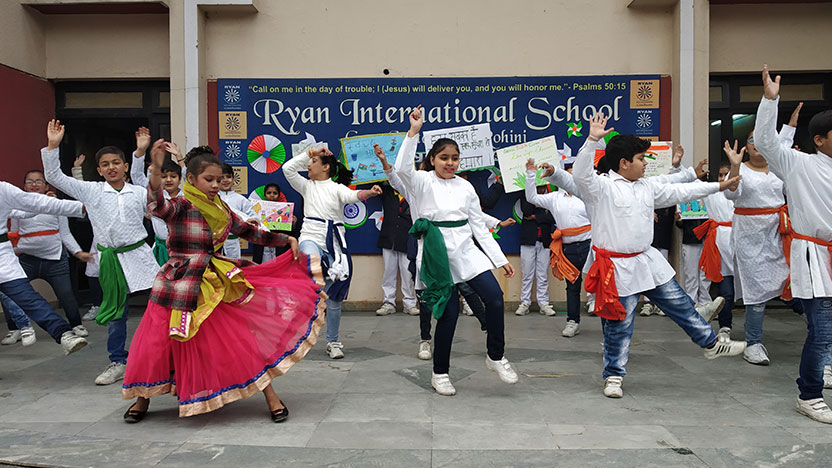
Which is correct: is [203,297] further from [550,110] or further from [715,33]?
[715,33]

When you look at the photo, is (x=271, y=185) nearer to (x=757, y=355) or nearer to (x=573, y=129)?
(x=573, y=129)

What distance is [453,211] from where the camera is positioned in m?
4.76

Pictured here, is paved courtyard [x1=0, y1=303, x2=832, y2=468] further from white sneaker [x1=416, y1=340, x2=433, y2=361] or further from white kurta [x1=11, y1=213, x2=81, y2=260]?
white kurta [x1=11, y1=213, x2=81, y2=260]

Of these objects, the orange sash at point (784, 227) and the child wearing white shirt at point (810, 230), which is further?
the orange sash at point (784, 227)

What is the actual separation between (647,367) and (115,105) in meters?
7.84

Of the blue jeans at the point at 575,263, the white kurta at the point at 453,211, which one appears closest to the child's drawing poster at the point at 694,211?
the blue jeans at the point at 575,263

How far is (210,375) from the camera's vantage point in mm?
3967

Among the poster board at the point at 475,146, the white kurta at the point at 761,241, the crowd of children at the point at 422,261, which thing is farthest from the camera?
the poster board at the point at 475,146

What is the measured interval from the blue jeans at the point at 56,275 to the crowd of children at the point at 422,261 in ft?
1.97

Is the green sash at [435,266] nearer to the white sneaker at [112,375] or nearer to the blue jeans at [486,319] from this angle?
the blue jeans at [486,319]

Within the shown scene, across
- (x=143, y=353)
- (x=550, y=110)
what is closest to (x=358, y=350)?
(x=143, y=353)

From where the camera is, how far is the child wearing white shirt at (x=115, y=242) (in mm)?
5098

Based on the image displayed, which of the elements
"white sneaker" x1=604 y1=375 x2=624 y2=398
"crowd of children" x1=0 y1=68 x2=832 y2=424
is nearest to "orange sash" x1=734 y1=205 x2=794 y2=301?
"crowd of children" x1=0 y1=68 x2=832 y2=424

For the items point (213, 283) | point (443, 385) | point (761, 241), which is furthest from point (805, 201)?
point (213, 283)
